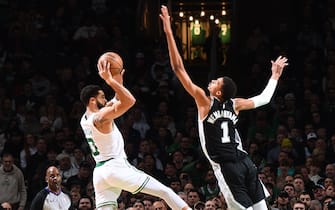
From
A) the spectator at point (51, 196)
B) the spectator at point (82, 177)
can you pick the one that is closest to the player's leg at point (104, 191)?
the spectator at point (51, 196)

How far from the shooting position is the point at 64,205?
13859 millimetres

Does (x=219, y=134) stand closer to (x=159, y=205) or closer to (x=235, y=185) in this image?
(x=235, y=185)

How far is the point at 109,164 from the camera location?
11.1m

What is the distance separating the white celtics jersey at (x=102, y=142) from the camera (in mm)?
11070

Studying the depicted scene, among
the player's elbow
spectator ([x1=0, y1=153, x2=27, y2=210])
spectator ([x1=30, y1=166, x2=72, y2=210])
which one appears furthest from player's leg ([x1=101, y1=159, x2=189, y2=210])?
spectator ([x1=0, y1=153, x2=27, y2=210])

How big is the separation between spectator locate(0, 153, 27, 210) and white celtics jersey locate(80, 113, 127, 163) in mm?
5048

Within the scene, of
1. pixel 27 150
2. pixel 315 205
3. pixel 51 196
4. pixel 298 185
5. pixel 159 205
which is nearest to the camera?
pixel 51 196

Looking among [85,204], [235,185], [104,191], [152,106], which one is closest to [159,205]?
[85,204]

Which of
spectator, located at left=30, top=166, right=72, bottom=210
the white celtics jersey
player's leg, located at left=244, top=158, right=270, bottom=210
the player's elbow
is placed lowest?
spectator, located at left=30, top=166, right=72, bottom=210

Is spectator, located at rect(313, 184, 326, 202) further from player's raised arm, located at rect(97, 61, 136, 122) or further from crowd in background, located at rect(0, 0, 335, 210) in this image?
player's raised arm, located at rect(97, 61, 136, 122)

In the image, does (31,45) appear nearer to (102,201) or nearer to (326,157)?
(326,157)

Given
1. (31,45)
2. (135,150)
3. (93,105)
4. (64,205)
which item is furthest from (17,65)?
(93,105)

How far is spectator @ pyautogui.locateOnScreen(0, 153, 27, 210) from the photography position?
1599 centimetres

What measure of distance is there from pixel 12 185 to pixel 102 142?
523 centimetres
